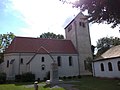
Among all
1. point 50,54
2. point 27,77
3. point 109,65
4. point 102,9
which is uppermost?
point 102,9

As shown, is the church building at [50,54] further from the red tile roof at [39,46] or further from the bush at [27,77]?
the bush at [27,77]

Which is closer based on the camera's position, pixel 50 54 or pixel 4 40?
pixel 50 54

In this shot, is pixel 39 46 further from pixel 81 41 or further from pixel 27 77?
pixel 81 41

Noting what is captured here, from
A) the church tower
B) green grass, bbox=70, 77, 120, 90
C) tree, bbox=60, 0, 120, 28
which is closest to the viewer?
tree, bbox=60, 0, 120, 28

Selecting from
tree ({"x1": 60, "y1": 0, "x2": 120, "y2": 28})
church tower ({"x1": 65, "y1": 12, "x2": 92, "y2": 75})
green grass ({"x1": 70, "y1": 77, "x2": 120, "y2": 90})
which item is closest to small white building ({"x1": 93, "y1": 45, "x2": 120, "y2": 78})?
green grass ({"x1": 70, "y1": 77, "x2": 120, "y2": 90})

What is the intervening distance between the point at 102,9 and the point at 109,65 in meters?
16.6

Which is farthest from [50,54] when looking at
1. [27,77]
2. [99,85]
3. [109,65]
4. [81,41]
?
[99,85]

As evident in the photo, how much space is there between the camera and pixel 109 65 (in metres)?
26.5

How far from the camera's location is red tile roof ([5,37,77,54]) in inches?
1380

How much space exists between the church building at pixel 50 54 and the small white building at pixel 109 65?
8.82 meters

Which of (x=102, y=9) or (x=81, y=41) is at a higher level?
(x=81, y=41)

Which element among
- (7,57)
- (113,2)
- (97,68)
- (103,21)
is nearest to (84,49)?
(97,68)

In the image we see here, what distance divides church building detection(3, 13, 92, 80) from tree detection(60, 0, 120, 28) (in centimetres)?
1837

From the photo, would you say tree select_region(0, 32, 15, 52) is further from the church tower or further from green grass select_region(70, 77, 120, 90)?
green grass select_region(70, 77, 120, 90)
